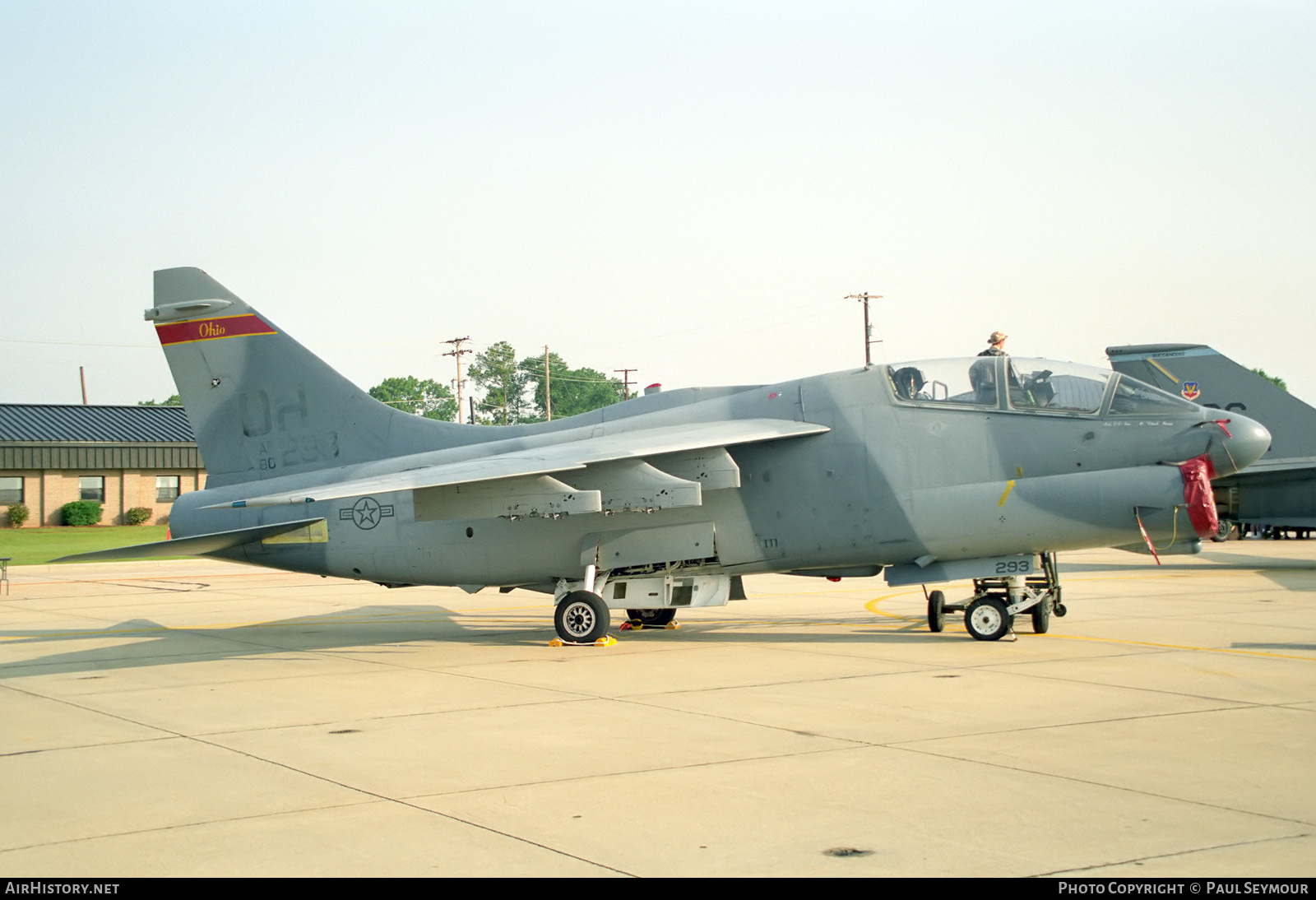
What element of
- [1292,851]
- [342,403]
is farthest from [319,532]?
[1292,851]

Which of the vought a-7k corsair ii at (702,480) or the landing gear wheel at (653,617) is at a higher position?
the vought a-7k corsair ii at (702,480)

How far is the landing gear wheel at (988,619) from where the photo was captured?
13.7 meters

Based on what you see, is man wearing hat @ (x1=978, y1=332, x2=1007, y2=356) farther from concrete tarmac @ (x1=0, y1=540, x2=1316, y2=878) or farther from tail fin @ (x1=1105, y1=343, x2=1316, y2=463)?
tail fin @ (x1=1105, y1=343, x2=1316, y2=463)

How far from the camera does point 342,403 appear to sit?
1593cm

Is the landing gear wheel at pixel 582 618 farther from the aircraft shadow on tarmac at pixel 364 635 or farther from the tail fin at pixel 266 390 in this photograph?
the tail fin at pixel 266 390

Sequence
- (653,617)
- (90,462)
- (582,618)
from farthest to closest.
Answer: (90,462) < (653,617) < (582,618)

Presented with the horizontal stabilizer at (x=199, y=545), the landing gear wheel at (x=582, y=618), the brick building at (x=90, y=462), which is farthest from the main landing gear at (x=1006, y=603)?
the brick building at (x=90, y=462)

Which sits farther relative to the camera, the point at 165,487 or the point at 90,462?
the point at 165,487

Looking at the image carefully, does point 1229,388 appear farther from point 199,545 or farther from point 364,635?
point 199,545

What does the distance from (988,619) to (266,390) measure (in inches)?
377

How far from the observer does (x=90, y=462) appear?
2424 inches

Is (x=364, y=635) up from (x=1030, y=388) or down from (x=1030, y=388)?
A: down

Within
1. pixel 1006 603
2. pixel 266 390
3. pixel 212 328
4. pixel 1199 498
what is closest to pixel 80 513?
pixel 212 328

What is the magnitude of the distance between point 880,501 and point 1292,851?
843 cm
